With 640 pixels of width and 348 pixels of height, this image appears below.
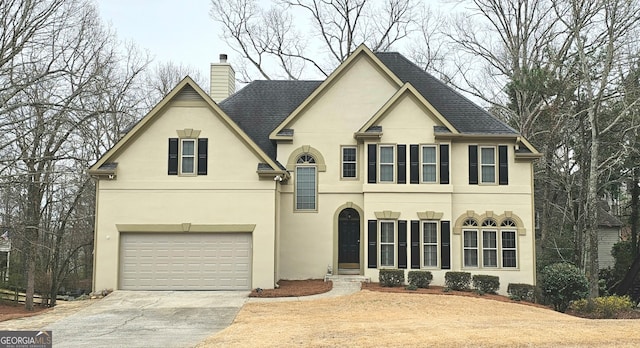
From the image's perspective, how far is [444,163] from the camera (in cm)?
2272

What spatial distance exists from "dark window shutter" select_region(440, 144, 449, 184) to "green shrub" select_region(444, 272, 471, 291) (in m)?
3.62

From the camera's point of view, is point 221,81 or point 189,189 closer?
point 189,189

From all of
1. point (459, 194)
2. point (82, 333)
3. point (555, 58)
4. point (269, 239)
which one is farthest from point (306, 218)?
point (555, 58)

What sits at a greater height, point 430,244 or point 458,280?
A: point 430,244

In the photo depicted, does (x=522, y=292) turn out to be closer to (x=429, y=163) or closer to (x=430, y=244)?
(x=430, y=244)

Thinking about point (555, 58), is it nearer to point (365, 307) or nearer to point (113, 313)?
point (365, 307)

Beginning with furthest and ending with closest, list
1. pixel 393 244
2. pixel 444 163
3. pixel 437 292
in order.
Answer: pixel 444 163 → pixel 393 244 → pixel 437 292

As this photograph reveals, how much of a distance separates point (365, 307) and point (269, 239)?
17.0ft

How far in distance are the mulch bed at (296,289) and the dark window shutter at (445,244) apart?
441cm

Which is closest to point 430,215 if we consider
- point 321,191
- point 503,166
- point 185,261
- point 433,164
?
point 433,164

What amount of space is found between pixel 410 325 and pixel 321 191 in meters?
10.1

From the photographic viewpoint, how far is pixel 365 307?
16.9 meters

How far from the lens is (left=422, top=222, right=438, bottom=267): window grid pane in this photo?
73.6 feet

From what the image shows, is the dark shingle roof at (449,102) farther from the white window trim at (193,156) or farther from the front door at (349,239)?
the white window trim at (193,156)
